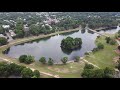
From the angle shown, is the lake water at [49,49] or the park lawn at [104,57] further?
the lake water at [49,49]

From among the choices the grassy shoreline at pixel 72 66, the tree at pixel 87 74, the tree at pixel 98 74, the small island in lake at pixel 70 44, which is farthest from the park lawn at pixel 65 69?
the small island in lake at pixel 70 44

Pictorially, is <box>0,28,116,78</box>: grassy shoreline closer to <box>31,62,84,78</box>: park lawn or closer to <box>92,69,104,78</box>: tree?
<box>31,62,84,78</box>: park lawn

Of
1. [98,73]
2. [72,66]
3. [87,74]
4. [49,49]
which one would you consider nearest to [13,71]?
[72,66]

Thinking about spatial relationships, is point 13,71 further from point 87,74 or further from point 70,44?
point 70,44

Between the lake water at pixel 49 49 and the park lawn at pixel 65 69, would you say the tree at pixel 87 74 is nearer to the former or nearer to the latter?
the park lawn at pixel 65 69

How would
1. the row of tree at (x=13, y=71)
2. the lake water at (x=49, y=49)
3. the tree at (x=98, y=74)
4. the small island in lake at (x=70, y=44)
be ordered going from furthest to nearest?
the small island in lake at (x=70, y=44), the lake water at (x=49, y=49), the row of tree at (x=13, y=71), the tree at (x=98, y=74)

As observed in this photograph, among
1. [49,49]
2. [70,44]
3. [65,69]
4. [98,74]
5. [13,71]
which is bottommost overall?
[98,74]

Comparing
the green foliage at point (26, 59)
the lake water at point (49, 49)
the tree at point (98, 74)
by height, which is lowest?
the tree at point (98, 74)

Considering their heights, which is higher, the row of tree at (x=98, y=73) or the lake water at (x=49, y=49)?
the lake water at (x=49, y=49)

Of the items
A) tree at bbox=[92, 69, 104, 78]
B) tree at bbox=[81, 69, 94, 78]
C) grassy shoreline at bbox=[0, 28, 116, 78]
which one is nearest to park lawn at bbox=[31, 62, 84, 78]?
grassy shoreline at bbox=[0, 28, 116, 78]
